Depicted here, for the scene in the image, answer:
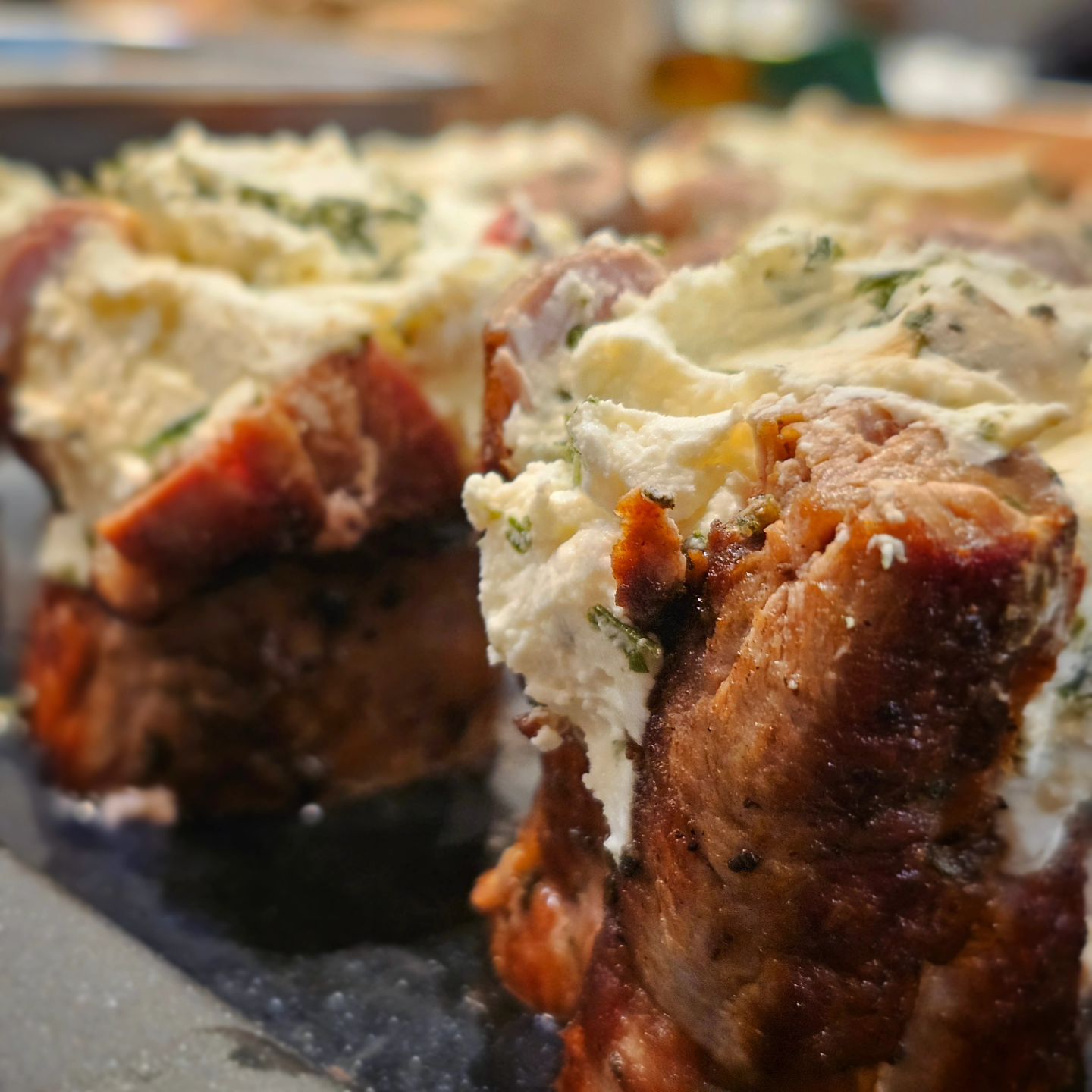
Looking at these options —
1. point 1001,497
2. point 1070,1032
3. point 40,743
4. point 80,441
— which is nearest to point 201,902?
point 40,743

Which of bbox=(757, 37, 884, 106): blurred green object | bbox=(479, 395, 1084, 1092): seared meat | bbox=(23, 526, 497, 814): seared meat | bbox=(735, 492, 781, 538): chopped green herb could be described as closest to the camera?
bbox=(479, 395, 1084, 1092): seared meat

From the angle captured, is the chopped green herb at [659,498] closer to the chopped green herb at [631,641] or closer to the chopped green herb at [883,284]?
the chopped green herb at [631,641]

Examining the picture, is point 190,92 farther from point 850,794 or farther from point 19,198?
point 850,794

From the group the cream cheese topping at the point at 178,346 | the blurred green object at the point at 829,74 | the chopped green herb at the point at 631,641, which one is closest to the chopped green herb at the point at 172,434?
the cream cheese topping at the point at 178,346

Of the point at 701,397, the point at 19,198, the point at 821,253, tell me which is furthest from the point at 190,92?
the point at 701,397

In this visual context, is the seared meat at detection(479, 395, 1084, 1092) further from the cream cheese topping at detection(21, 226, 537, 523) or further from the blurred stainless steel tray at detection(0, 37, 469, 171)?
the blurred stainless steel tray at detection(0, 37, 469, 171)

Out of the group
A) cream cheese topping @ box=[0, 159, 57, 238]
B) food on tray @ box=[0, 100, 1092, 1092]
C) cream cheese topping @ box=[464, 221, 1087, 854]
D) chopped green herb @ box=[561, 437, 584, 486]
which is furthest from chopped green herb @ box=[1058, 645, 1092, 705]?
cream cheese topping @ box=[0, 159, 57, 238]
